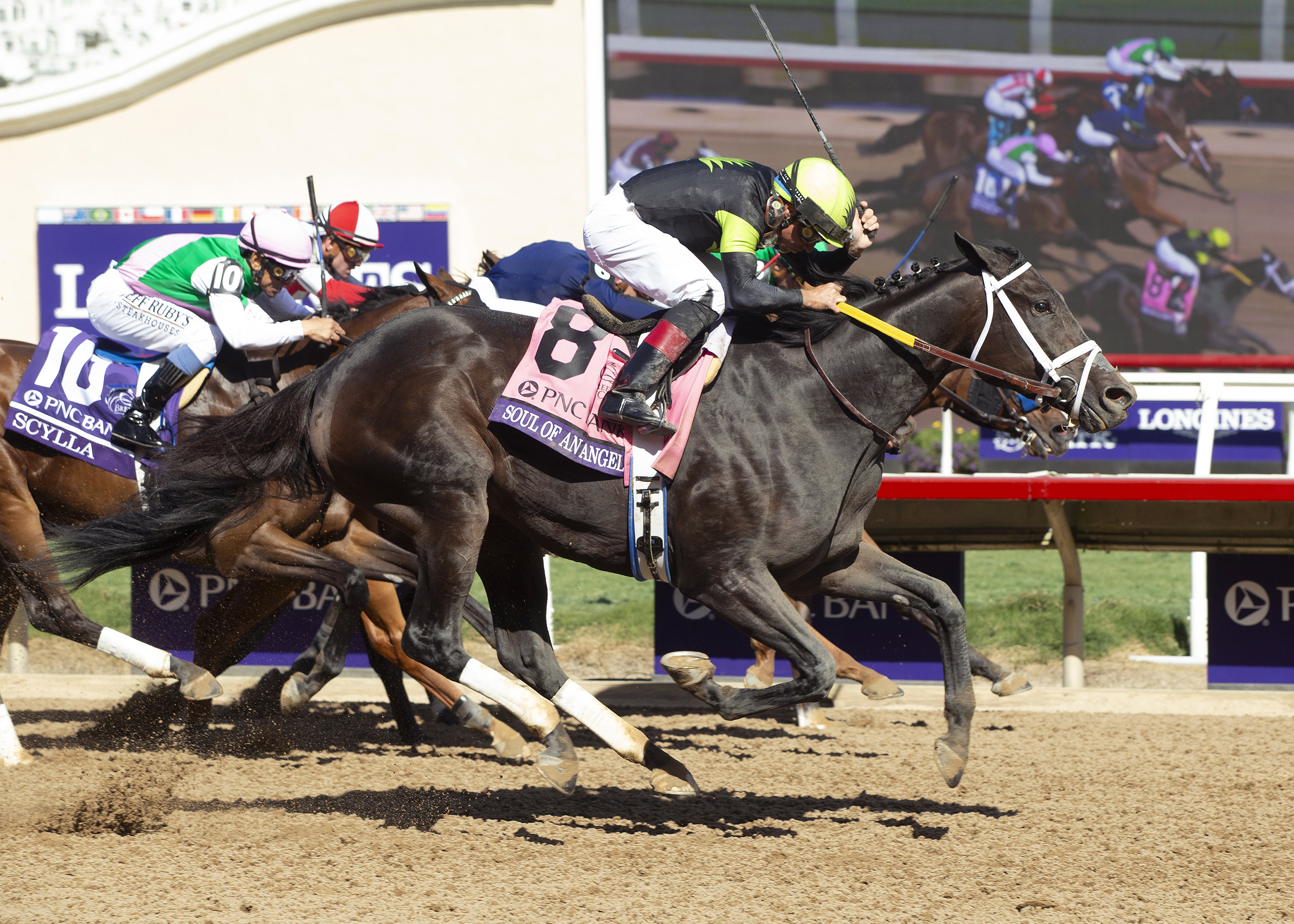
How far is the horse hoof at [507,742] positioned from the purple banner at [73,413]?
1.63m

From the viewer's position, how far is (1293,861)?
3.67 m

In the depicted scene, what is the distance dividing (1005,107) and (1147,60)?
2.07m

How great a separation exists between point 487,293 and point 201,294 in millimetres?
1061

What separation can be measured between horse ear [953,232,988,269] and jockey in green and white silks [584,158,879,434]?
0.33 metres

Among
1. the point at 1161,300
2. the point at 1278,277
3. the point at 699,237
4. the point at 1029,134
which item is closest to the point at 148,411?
the point at 699,237

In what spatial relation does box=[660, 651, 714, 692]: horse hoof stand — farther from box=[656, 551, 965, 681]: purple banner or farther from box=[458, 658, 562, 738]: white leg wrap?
box=[656, 551, 965, 681]: purple banner

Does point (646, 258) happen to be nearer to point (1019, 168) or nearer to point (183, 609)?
point (183, 609)

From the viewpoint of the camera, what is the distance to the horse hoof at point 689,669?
388 cm

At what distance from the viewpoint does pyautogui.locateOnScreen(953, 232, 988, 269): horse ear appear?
12.5ft

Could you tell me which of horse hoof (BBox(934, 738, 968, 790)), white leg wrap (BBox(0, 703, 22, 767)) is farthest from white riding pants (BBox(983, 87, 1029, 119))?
white leg wrap (BBox(0, 703, 22, 767))

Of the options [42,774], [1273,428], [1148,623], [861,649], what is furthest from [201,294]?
[1273,428]

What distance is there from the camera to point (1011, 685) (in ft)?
15.0

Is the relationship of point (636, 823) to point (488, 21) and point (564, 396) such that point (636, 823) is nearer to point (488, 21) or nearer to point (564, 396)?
point (564, 396)

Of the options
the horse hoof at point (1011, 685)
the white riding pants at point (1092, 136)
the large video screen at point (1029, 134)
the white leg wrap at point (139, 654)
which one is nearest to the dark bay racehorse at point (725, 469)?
the horse hoof at point (1011, 685)
